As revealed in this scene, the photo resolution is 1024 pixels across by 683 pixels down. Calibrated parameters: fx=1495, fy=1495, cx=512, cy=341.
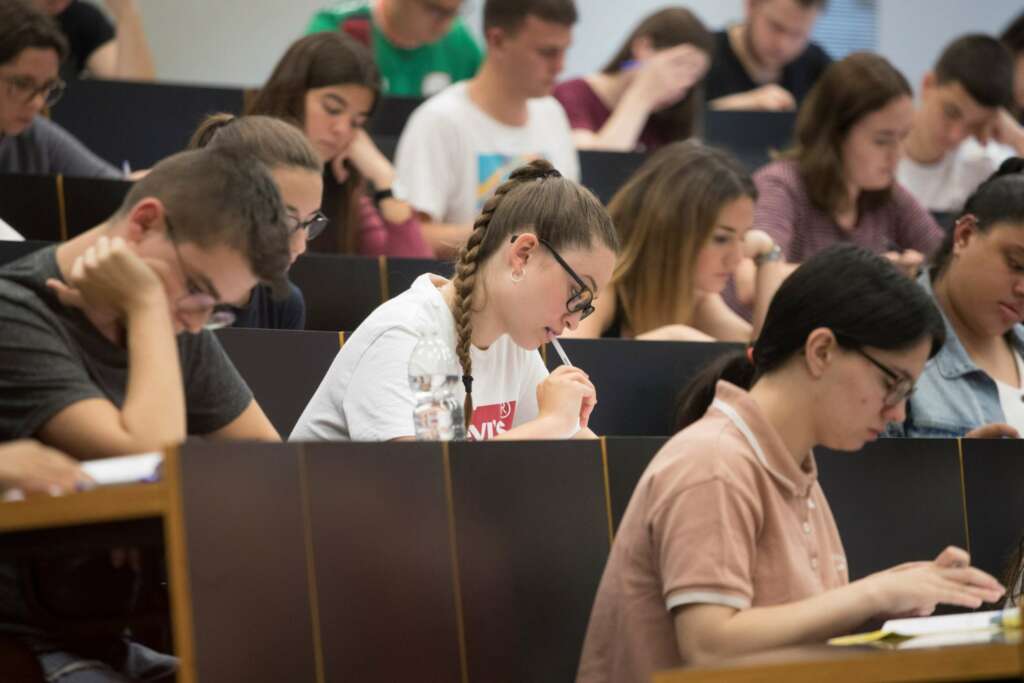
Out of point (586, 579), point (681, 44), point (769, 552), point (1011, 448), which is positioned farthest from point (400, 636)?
point (681, 44)

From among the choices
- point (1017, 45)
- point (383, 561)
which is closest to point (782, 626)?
point (383, 561)

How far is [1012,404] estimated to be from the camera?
10.5 feet

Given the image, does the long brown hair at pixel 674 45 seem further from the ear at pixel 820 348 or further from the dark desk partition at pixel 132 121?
the ear at pixel 820 348

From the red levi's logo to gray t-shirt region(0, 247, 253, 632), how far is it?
53 centimetres

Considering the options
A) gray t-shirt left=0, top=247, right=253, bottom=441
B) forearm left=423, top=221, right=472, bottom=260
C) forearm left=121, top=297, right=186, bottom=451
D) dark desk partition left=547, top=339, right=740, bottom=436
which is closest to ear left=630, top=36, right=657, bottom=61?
forearm left=423, top=221, right=472, bottom=260

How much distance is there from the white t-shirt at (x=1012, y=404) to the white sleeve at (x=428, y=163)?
1.65 m

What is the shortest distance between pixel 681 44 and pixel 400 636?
3307mm

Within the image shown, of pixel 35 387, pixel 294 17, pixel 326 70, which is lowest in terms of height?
pixel 35 387

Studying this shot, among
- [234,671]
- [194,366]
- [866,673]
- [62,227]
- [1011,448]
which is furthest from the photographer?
[62,227]

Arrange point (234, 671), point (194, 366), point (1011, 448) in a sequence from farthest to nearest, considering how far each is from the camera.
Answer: point (1011, 448)
point (194, 366)
point (234, 671)

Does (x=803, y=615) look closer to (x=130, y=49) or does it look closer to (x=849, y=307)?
(x=849, y=307)

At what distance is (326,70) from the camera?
142 inches

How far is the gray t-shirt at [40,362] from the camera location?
1.86 meters

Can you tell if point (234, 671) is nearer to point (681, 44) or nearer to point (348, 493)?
point (348, 493)
